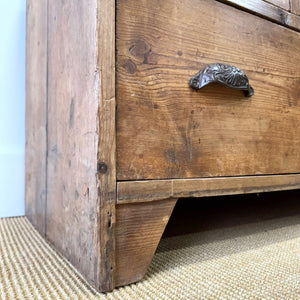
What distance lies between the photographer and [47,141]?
0.74 meters

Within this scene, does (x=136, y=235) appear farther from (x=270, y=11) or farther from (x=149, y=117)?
(x=270, y=11)

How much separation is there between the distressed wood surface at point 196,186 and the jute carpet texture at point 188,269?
0.47ft

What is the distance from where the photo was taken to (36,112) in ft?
2.82

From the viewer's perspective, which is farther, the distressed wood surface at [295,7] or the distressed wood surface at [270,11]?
the distressed wood surface at [295,7]

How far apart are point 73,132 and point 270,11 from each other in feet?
1.74

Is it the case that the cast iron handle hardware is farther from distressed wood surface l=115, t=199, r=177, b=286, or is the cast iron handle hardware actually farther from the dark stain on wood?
distressed wood surface l=115, t=199, r=177, b=286

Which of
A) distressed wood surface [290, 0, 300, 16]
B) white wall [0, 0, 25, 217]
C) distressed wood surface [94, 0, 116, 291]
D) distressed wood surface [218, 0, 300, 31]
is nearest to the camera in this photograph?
distressed wood surface [94, 0, 116, 291]

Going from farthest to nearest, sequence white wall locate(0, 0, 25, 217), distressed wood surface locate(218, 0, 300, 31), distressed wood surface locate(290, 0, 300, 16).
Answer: white wall locate(0, 0, 25, 217) < distressed wood surface locate(290, 0, 300, 16) < distressed wood surface locate(218, 0, 300, 31)

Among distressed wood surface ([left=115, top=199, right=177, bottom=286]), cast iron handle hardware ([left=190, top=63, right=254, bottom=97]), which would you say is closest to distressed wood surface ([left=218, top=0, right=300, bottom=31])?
cast iron handle hardware ([left=190, top=63, right=254, bottom=97])

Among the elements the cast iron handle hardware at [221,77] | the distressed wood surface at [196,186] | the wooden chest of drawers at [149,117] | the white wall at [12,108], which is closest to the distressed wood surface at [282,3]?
the wooden chest of drawers at [149,117]

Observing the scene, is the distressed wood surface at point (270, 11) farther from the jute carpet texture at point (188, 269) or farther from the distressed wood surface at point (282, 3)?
the jute carpet texture at point (188, 269)

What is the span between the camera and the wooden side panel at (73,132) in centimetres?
48

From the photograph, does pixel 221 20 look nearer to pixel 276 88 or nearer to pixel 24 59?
pixel 276 88

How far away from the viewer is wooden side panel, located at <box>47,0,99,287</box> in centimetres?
48
